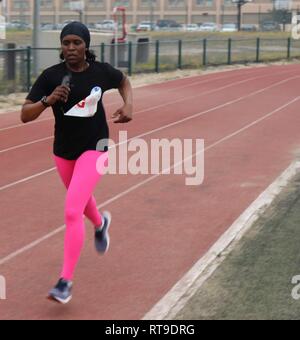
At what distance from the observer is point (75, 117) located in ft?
15.2

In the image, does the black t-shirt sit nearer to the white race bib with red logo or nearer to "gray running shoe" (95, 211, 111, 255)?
the white race bib with red logo

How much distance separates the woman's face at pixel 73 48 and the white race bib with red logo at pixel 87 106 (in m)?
0.26

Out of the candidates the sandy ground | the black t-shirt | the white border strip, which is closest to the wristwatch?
the black t-shirt

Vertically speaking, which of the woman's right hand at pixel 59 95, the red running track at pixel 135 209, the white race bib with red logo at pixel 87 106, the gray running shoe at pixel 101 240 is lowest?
the red running track at pixel 135 209

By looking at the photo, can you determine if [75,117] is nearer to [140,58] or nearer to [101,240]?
[101,240]

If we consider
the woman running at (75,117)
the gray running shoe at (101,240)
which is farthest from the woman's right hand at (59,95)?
the gray running shoe at (101,240)

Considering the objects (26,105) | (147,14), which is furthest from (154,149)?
(147,14)

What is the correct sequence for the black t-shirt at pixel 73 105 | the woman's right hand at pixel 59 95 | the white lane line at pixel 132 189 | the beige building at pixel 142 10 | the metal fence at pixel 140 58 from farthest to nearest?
the beige building at pixel 142 10
the metal fence at pixel 140 58
the white lane line at pixel 132 189
the black t-shirt at pixel 73 105
the woman's right hand at pixel 59 95

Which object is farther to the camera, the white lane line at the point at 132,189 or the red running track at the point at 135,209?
the white lane line at the point at 132,189

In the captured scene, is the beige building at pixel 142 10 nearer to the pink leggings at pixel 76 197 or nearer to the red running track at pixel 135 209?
the red running track at pixel 135 209

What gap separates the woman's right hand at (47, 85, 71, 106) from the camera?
4402 millimetres

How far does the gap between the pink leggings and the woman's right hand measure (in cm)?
51

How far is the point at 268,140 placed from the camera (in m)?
12.0

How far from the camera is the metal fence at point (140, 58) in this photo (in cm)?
2020
